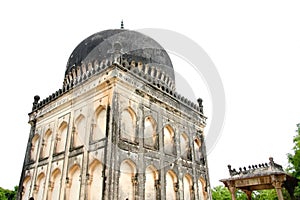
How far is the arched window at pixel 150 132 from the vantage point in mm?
12577

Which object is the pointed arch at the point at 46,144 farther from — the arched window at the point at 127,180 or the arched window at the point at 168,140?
the arched window at the point at 168,140

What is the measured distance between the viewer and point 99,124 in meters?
11.7

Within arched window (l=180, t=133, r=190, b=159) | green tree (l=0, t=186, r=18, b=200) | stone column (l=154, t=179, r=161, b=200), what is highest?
arched window (l=180, t=133, r=190, b=159)

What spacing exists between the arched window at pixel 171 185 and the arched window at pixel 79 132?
4.79 meters

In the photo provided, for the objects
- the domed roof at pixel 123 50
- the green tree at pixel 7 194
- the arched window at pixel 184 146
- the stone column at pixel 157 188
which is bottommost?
the stone column at pixel 157 188

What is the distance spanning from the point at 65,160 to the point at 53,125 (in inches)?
112

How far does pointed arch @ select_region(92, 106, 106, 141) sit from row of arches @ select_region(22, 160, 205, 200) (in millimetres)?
1236

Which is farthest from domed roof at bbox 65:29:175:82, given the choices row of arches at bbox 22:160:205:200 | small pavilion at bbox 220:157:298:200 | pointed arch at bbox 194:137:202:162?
small pavilion at bbox 220:157:298:200

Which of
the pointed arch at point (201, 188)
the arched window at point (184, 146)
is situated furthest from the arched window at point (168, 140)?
the pointed arch at point (201, 188)

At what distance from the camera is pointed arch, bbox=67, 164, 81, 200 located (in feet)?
36.3

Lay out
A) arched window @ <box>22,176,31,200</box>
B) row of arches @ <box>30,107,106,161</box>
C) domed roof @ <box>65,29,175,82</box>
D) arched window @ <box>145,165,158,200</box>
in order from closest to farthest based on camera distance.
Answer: arched window @ <box>145,165,158,200</box>, row of arches @ <box>30,107,106,161</box>, arched window @ <box>22,176,31,200</box>, domed roof @ <box>65,29,175,82</box>

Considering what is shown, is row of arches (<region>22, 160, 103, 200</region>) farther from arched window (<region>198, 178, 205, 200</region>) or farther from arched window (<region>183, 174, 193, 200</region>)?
arched window (<region>198, 178, 205, 200</region>)

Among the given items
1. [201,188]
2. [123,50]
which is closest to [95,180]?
[201,188]

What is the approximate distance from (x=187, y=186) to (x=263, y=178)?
4.28 m
